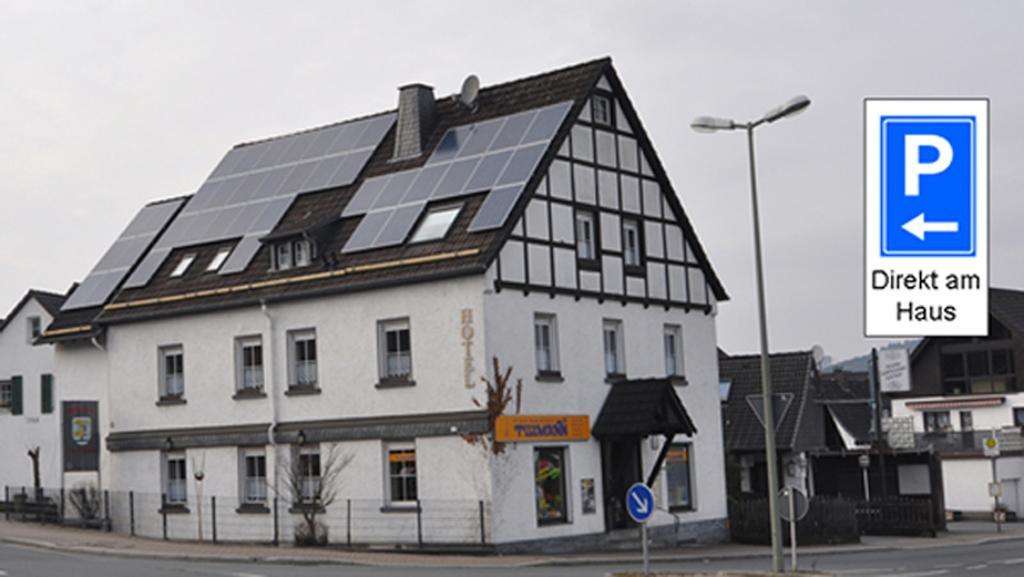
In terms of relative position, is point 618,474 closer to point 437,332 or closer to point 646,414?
point 646,414

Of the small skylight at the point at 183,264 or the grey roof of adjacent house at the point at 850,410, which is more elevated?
the small skylight at the point at 183,264

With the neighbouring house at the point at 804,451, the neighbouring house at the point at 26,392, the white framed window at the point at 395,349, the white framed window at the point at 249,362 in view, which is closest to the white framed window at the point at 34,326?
the neighbouring house at the point at 26,392

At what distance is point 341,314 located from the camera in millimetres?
32562

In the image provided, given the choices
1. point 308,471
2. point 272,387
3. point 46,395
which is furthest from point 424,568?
point 46,395

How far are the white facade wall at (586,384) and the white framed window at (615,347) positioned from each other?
0.15 meters

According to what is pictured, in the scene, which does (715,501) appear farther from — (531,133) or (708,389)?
(531,133)

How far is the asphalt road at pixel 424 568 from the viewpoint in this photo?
2425 cm

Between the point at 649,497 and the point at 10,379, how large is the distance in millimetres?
32367

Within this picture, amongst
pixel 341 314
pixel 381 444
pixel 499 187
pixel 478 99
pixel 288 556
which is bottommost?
pixel 288 556

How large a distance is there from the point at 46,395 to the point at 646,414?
902 inches

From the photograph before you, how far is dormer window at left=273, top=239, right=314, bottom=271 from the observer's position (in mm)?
34094

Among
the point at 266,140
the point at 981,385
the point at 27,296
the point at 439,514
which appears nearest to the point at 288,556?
the point at 439,514

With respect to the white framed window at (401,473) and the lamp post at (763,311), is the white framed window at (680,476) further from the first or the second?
the lamp post at (763,311)

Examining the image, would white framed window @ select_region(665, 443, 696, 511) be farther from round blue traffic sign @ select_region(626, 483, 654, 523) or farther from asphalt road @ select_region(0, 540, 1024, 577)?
round blue traffic sign @ select_region(626, 483, 654, 523)
